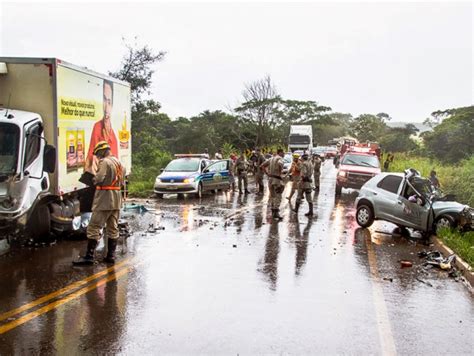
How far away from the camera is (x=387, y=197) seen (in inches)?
503

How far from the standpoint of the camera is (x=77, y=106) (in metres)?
10.5

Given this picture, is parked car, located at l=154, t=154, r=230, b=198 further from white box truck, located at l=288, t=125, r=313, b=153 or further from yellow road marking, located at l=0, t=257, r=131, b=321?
white box truck, located at l=288, t=125, r=313, b=153

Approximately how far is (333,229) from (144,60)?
1884 cm

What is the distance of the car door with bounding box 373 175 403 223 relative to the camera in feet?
41.3

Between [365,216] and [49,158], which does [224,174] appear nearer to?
[365,216]

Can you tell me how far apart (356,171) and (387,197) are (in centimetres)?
894

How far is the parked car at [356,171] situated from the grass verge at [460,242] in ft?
32.4

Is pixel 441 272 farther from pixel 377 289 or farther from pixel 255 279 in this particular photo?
pixel 255 279

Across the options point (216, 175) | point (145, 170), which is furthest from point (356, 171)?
point (145, 170)

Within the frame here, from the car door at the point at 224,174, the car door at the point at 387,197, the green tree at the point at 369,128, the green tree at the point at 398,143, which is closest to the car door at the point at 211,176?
the car door at the point at 224,174

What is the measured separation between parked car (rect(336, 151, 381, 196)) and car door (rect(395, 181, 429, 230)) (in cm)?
884

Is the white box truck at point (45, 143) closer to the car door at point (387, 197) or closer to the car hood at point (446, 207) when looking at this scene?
the car door at point (387, 197)

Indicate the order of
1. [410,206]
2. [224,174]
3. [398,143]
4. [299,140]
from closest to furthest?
[410,206] < [224,174] < [299,140] < [398,143]

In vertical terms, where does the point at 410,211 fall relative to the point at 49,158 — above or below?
below
